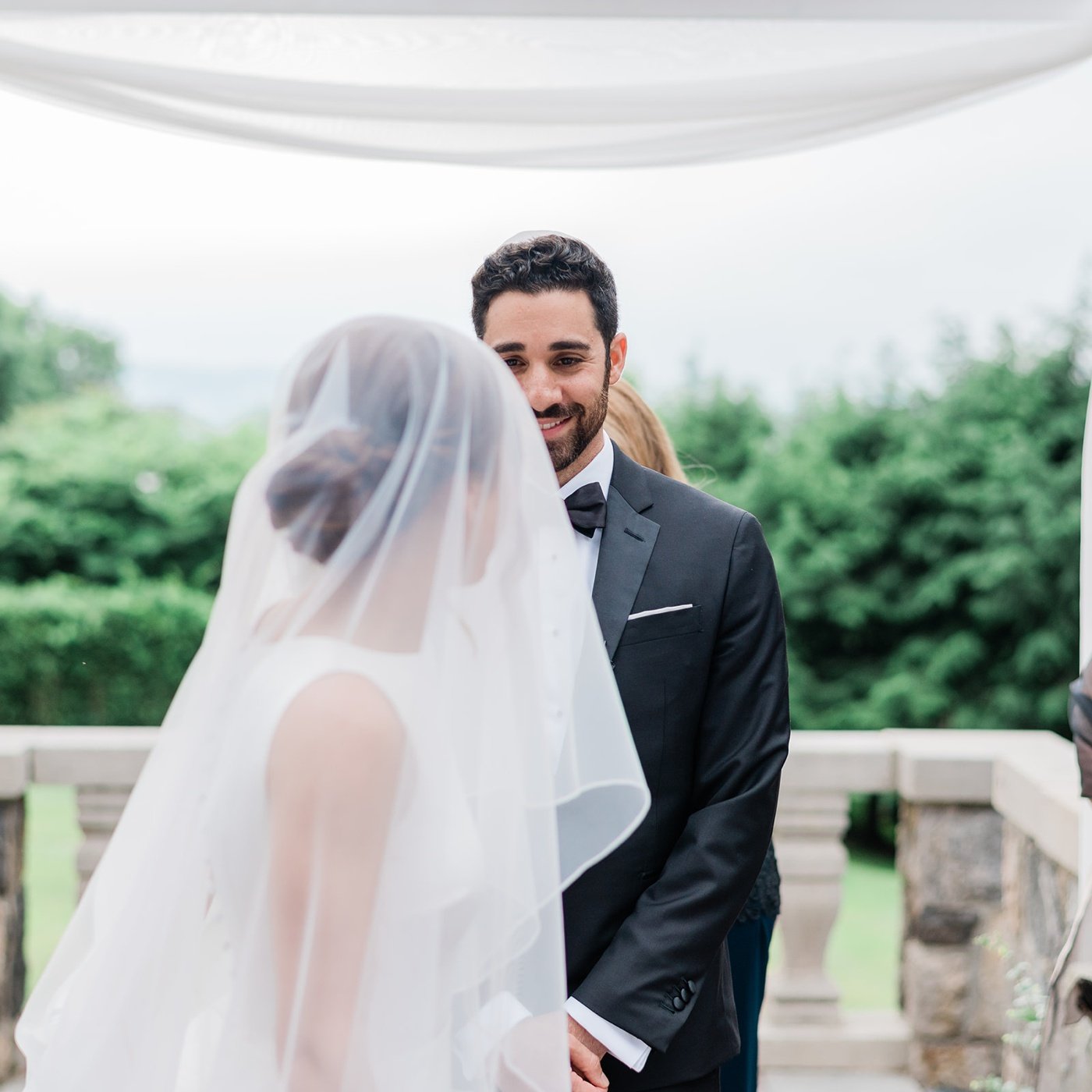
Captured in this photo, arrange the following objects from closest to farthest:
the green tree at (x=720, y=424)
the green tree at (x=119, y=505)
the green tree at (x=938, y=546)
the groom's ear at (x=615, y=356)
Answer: the groom's ear at (x=615, y=356)
the green tree at (x=938, y=546)
the green tree at (x=720, y=424)
the green tree at (x=119, y=505)

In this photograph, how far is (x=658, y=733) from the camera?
1.83 metres

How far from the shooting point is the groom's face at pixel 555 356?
1921 mm

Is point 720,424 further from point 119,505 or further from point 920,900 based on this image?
point 920,900

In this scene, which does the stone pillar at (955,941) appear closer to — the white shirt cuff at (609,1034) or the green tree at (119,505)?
the white shirt cuff at (609,1034)

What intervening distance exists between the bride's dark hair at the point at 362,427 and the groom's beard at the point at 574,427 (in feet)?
1.97

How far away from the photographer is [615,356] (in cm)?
208

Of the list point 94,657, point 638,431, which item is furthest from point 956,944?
point 94,657

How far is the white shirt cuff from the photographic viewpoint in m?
1.72

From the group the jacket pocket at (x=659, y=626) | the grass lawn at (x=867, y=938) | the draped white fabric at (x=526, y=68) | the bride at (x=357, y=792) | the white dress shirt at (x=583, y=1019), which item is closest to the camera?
the bride at (x=357, y=792)

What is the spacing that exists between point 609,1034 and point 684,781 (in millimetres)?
367

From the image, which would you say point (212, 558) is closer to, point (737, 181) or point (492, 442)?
point (737, 181)

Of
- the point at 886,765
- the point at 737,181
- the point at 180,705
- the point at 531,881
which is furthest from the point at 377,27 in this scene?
the point at 737,181

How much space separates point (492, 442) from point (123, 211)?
12981 millimetres

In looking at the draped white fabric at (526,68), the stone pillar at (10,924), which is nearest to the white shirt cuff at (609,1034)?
the draped white fabric at (526,68)
